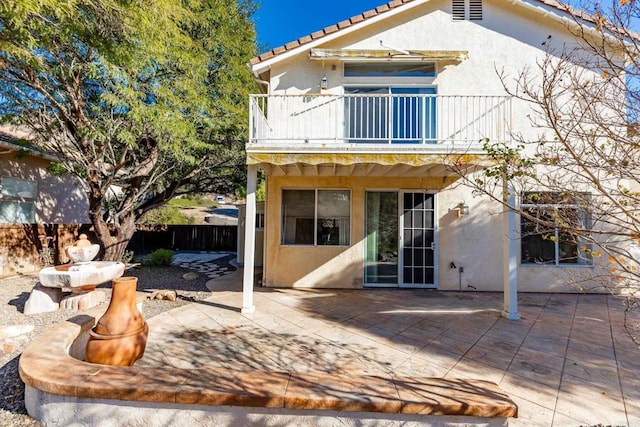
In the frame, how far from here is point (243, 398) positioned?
278 cm

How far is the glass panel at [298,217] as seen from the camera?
8789 mm

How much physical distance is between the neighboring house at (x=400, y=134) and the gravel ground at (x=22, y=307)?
8.76 feet

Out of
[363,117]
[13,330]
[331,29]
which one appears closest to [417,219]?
[363,117]

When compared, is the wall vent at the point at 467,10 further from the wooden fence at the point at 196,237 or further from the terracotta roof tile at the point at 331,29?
the wooden fence at the point at 196,237

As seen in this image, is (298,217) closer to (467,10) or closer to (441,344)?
(441,344)

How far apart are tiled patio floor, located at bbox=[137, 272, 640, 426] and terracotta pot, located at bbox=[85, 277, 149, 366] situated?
0.44 meters

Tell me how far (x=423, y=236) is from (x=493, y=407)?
20.4ft

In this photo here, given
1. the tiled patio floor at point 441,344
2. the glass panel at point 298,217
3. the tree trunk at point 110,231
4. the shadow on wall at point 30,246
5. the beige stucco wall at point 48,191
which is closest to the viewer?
the tiled patio floor at point 441,344

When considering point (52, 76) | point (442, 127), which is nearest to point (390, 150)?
point (442, 127)

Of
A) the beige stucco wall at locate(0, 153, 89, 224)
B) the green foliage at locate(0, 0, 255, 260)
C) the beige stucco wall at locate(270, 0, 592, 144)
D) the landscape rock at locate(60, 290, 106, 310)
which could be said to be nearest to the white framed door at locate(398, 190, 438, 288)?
the beige stucco wall at locate(270, 0, 592, 144)

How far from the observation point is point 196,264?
1296cm

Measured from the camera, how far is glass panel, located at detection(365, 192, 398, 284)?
28.4 ft

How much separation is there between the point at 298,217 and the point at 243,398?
6.27 meters

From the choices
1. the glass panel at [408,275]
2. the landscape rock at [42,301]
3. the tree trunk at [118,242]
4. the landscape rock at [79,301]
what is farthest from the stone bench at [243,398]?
the tree trunk at [118,242]
